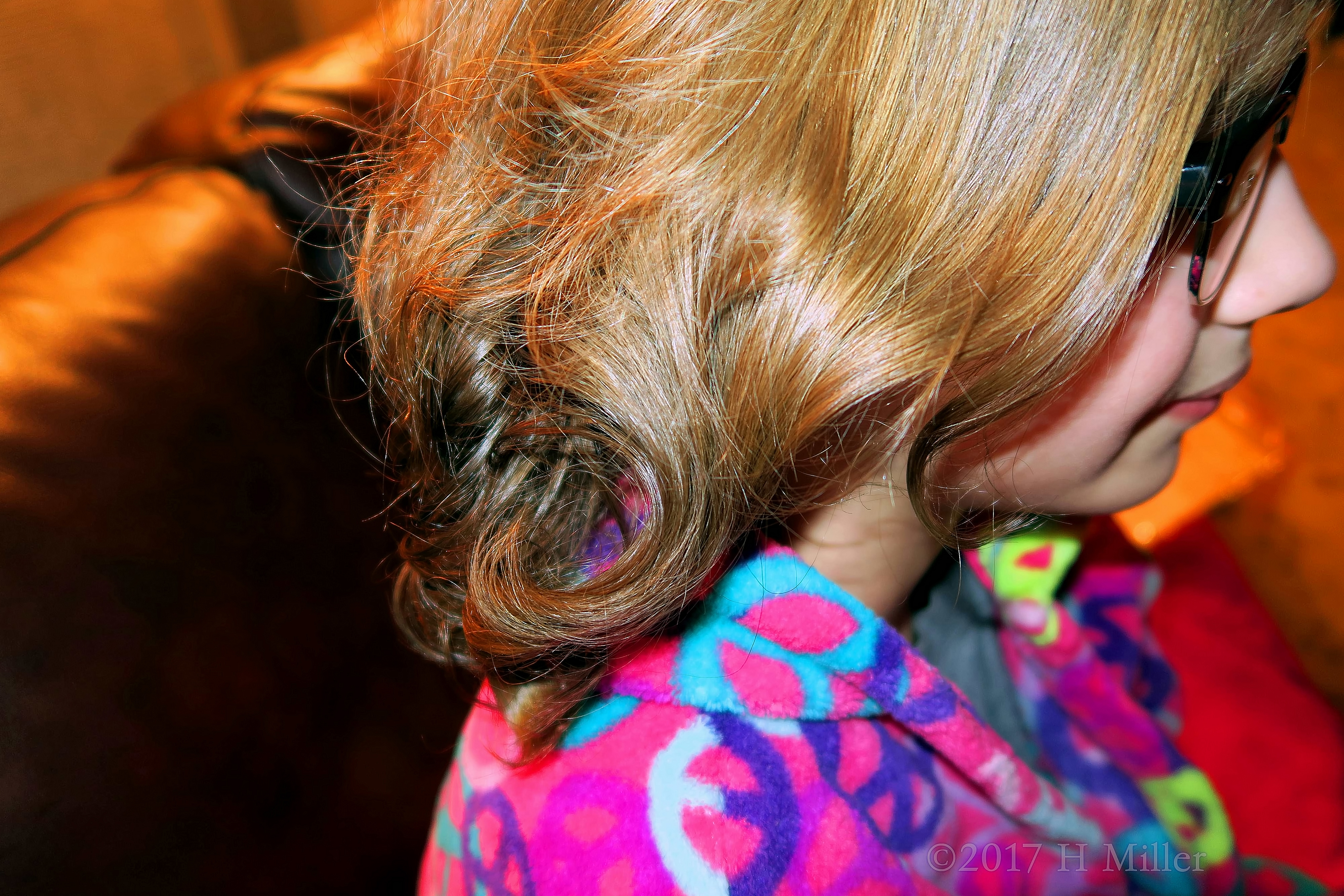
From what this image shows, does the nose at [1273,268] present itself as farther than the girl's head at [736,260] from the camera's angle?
Yes

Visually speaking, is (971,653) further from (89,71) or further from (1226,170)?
(89,71)

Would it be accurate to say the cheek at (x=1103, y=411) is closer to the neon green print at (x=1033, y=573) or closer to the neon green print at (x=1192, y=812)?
the neon green print at (x=1033, y=573)

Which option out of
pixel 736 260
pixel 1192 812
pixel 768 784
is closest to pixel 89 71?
pixel 736 260

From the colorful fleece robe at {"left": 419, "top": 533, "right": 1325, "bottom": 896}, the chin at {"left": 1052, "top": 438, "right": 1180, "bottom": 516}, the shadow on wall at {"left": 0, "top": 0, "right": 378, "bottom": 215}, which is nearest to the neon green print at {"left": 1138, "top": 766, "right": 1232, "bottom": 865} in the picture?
the colorful fleece robe at {"left": 419, "top": 533, "right": 1325, "bottom": 896}

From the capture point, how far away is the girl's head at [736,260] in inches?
13.8

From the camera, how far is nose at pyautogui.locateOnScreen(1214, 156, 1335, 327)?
47 centimetres

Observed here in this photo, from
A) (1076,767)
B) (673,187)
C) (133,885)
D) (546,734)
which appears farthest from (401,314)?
(1076,767)

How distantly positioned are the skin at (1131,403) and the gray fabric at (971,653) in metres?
0.28

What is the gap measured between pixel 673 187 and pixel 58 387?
43cm

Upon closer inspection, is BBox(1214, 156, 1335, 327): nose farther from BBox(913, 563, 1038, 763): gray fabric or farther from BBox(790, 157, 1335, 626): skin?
BBox(913, 563, 1038, 763): gray fabric

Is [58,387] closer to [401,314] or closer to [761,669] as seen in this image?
[401,314]

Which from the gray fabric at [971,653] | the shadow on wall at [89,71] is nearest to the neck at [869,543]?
the gray fabric at [971,653]

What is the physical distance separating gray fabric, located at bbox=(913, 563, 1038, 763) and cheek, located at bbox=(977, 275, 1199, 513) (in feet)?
1.01

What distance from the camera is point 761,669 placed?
1.60 feet
